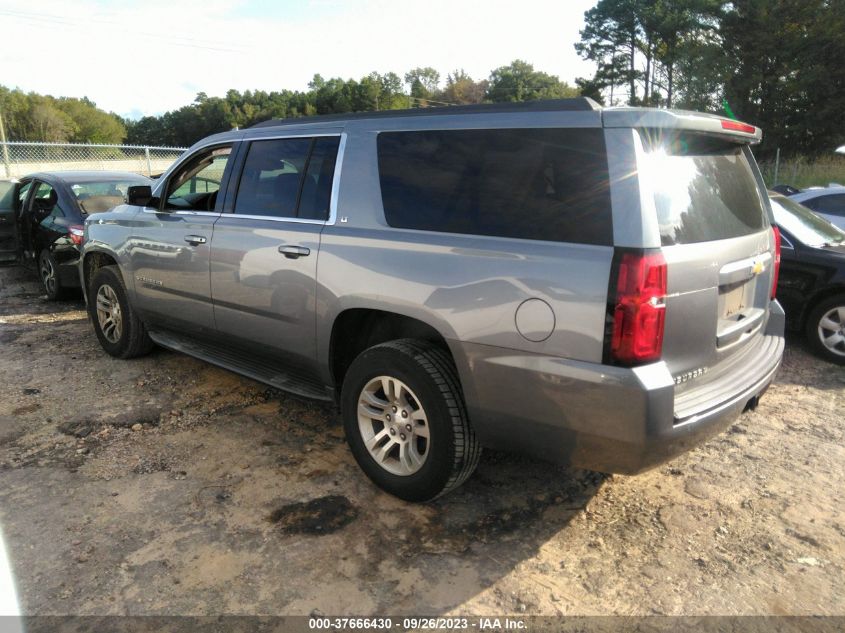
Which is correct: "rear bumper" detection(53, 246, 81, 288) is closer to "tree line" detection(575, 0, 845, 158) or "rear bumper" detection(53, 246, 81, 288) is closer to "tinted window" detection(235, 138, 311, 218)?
"tinted window" detection(235, 138, 311, 218)

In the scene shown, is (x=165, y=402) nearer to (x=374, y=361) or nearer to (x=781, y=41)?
(x=374, y=361)

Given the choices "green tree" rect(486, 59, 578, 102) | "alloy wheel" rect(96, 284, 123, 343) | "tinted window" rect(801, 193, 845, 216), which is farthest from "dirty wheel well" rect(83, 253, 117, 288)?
"green tree" rect(486, 59, 578, 102)

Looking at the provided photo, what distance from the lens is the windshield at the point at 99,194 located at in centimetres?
743

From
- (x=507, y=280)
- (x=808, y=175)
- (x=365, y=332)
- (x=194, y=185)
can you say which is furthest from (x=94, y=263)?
(x=808, y=175)

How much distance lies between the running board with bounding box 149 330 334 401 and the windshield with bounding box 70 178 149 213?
349 centimetres

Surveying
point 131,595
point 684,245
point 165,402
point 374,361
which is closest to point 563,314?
point 684,245

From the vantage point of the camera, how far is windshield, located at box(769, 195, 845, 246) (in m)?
5.75

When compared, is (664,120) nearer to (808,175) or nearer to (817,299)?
(817,299)

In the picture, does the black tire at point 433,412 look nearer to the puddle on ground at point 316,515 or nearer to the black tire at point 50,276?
the puddle on ground at point 316,515

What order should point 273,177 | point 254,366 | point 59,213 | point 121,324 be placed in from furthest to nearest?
1. point 59,213
2. point 121,324
3. point 254,366
4. point 273,177

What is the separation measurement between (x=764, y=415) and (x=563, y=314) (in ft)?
8.84

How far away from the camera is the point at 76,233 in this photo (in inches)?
279

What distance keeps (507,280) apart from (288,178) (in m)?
1.79

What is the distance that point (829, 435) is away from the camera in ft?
13.2
